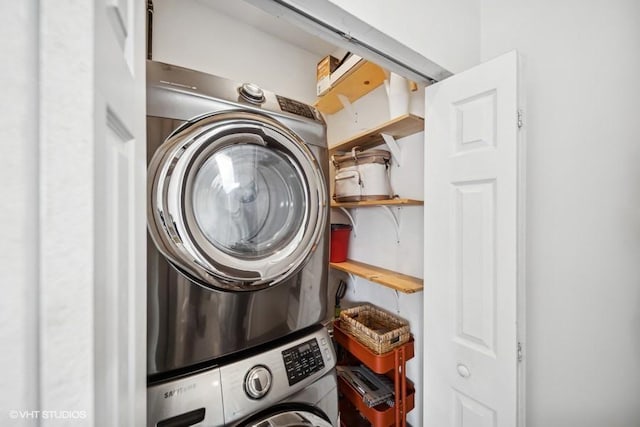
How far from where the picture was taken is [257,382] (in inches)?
31.9

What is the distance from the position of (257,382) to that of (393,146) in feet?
4.64

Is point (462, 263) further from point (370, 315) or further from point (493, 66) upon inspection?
point (370, 315)

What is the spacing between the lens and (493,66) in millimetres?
922

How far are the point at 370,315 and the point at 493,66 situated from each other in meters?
1.56

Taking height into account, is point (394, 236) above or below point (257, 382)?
above

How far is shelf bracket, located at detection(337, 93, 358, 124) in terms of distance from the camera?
71.7 inches

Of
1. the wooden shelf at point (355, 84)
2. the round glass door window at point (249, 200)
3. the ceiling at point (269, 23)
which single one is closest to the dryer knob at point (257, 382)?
the round glass door window at point (249, 200)

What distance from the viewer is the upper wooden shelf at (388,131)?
130 centimetres

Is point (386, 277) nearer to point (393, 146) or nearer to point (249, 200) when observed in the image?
point (393, 146)

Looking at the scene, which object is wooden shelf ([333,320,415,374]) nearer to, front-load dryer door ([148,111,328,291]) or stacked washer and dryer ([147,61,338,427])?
stacked washer and dryer ([147,61,338,427])
